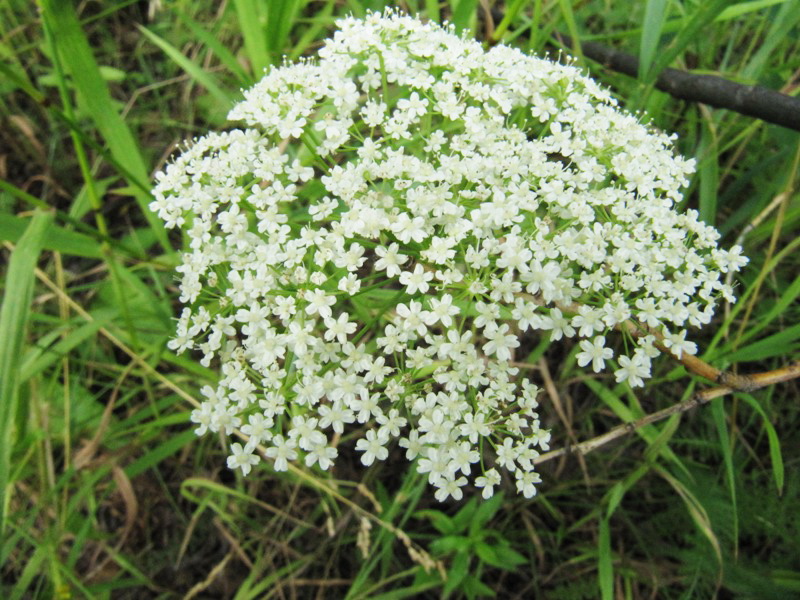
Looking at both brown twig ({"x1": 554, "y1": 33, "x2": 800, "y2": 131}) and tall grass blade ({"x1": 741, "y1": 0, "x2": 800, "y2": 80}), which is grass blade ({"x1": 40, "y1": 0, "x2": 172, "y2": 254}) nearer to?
brown twig ({"x1": 554, "y1": 33, "x2": 800, "y2": 131})

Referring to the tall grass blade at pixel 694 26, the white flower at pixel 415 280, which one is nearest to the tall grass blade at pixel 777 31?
the tall grass blade at pixel 694 26

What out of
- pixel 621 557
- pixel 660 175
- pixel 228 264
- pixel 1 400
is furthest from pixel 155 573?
pixel 660 175

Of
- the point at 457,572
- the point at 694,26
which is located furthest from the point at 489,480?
the point at 694,26

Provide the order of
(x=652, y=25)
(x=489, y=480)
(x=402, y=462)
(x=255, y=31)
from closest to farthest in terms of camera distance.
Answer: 1. (x=489, y=480)
2. (x=652, y=25)
3. (x=255, y=31)
4. (x=402, y=462)

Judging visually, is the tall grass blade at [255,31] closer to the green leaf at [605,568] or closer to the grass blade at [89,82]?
the grass blade at [89,82]

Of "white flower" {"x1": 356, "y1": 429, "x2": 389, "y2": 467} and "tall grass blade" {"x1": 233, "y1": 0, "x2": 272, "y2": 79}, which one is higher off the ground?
"tall grass blade" {"x1": 233, "y1": 0, "x2": 272, "y2": 79}

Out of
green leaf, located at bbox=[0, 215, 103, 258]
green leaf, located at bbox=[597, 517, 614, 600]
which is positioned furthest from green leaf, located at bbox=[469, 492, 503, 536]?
green leaf, located at bbox=[0, 215, 103, 258]

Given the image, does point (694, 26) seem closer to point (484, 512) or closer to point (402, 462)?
point (484, 512)
